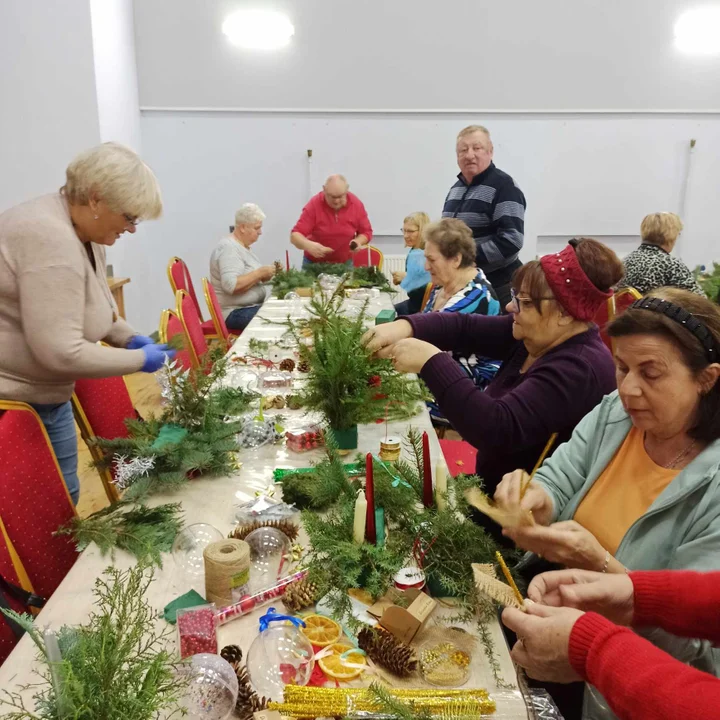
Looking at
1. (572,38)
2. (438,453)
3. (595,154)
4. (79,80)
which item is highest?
(572,38)

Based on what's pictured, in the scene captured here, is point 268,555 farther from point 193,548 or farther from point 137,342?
point 137,342

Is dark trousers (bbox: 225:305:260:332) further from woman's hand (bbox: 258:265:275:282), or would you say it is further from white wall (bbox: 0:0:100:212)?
white wall (bbox: 0:0:100:212)

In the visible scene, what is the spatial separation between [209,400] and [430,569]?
1010mm

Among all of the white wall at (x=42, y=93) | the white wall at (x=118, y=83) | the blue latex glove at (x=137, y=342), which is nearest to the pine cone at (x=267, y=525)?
the blue latex glove at (x=137, y=342)

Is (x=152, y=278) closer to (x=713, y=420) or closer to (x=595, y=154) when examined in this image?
(x=595, y=154)

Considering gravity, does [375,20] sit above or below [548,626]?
above

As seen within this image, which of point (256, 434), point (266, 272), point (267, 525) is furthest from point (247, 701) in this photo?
point (266, 272)

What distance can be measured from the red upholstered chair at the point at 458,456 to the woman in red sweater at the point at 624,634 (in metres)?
1.30

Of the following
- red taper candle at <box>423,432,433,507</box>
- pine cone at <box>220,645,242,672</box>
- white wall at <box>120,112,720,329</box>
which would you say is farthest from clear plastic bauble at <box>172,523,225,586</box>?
white wall at <box>120,112,720,329</box>

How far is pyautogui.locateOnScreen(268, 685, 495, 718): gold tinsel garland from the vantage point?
963 mm

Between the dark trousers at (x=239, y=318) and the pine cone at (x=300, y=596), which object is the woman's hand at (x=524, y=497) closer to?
the pine cone at (x=300, y=596)

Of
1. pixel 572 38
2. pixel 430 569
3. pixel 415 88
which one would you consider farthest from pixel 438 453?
pixel 572 38

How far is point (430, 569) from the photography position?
130 cm

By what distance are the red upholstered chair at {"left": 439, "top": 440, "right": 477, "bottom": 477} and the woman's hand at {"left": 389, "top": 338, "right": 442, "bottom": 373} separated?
2.33 feet
